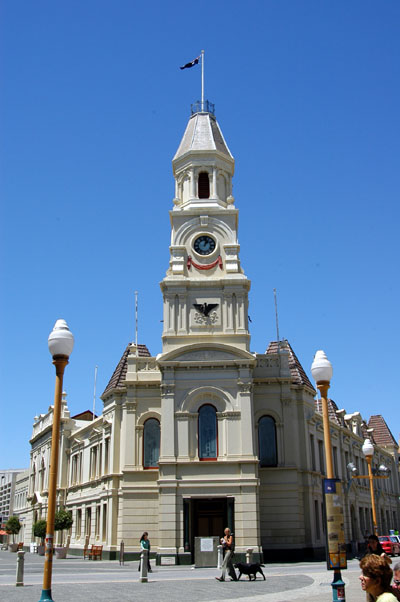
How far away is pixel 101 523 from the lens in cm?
4400

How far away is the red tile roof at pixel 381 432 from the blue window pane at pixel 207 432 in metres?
50.8

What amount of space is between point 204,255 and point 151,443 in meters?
12.6

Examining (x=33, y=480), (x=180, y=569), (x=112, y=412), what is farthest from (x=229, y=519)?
(x=33, y=480)

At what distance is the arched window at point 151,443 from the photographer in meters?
40.2

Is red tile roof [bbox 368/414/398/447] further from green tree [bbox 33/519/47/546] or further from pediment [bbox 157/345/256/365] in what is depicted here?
pediment [bbox 157/345/256/365]

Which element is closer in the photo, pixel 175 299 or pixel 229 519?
pixel 229 519

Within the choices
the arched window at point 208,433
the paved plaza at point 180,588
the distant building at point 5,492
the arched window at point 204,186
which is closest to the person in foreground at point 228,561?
the paved plaza at point 180,588

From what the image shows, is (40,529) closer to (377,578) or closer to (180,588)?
(180,588)

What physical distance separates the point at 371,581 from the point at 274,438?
114 feet

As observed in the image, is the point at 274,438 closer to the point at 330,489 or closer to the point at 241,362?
the point at 241,362

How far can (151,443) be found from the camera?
40.6m

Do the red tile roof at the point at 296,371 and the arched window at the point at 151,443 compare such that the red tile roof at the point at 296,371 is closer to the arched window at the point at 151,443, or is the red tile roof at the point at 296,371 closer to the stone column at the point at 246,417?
the stone column at the point at 246,417

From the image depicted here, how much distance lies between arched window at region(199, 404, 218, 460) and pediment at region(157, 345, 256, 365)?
9.09 ft

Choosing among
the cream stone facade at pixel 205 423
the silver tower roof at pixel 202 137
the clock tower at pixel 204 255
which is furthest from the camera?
the silver tower roof at pixel 202 137
